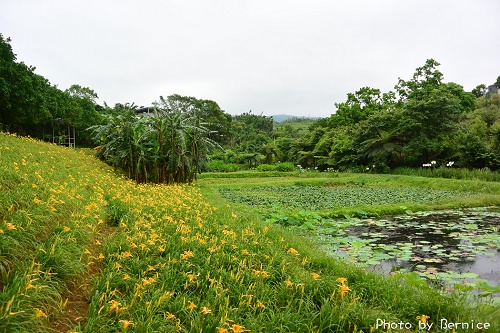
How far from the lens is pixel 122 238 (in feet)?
13.5

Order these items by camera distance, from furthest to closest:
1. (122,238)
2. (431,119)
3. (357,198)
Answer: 1. (431,119)
2. (357,198)
3. (122,238)

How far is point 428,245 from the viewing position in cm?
632

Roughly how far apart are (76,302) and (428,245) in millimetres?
6312

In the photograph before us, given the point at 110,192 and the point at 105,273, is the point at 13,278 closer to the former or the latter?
the point at 105,273

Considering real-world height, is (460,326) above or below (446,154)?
below

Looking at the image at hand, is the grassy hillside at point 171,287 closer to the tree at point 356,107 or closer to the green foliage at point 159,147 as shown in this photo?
the green foliage at point 159,147

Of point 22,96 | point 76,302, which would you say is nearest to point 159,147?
point 22,96

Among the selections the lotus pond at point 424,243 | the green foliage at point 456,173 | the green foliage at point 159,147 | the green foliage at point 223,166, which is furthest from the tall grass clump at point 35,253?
the green foliage at point 223,166

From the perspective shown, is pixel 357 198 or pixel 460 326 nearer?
pixel 460 326

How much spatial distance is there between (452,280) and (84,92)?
132 ft

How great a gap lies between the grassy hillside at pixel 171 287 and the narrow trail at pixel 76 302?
10 millimetres

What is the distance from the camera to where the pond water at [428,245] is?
4.93 meters

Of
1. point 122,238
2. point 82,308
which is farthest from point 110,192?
point 82,308

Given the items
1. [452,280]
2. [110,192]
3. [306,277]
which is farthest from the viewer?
[110,192]
